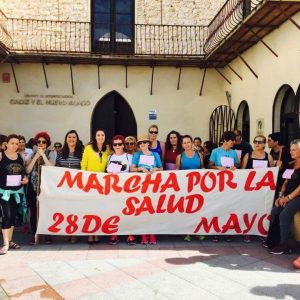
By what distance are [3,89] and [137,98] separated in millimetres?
4316

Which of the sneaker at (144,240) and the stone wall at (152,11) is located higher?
the stone wall at (152,11)

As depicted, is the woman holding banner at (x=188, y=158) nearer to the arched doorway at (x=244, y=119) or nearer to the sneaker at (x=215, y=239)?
the sneaker at (x=215, y=239)

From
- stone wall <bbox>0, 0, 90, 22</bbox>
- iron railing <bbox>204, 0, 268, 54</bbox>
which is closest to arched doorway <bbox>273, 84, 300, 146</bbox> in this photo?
iron railing <bbox>204, 0, 268, 54</bbox>

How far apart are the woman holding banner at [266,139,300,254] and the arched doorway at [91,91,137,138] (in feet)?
27.7

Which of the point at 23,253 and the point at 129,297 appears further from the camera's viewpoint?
the point at 23,253

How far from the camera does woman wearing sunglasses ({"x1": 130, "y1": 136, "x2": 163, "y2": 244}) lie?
6066mm

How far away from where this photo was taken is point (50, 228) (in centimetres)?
595

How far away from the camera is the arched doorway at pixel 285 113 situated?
866cm

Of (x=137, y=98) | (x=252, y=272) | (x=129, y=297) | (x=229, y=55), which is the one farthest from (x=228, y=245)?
(x=137, y=98)

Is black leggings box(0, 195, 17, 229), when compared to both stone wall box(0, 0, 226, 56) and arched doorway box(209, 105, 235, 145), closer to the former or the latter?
arched doorway box(209, 105, 235, 145)

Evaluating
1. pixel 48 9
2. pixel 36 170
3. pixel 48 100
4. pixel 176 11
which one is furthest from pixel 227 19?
pixel 36 170

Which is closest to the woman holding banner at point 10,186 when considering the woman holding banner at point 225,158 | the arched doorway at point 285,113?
the woman holding banner at point 225,158

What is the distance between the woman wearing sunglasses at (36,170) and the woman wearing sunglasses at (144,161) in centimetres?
129

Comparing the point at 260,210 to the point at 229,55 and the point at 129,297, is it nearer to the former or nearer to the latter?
the point at 129,297
